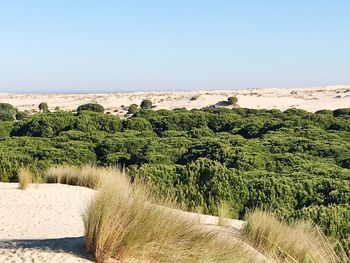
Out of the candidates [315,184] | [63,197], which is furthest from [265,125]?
[63,197]

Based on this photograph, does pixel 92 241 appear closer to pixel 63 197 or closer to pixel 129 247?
pixel 129 247

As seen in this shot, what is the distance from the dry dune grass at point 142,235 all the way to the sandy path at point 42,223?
11.5 inches

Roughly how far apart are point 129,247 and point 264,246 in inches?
108

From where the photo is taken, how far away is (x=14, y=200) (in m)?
11.3

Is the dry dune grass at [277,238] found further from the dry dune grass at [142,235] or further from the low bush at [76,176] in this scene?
the low bush at [76,176]

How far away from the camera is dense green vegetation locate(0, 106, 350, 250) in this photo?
12594 millimetres

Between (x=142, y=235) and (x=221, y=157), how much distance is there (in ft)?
42.3

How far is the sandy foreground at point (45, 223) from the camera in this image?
5.65 meters

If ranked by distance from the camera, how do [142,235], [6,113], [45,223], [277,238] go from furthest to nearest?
[6,113], [45,223], [277,238], [142,235]

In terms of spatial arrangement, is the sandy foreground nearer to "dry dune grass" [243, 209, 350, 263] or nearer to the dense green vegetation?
"dry dune grass" [243, 209, 350, 263]

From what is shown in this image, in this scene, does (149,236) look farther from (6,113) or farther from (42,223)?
(6,113)

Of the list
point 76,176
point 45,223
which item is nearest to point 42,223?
point 45,223

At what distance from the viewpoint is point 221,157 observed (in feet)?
60.1

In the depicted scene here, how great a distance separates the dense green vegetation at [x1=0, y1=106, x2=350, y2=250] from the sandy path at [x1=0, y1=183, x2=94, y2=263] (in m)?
2.22
